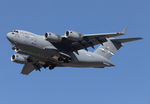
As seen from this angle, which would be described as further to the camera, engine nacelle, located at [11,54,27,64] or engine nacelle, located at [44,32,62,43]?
engine nacelle, located at [11,54,27,64]

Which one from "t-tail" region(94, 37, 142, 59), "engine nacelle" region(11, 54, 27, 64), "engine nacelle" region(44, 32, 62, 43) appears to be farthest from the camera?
"t-tail" region(94, 37, 142, 59)

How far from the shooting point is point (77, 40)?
3222 centimetres

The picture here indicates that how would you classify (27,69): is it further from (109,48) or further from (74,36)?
(74,36)

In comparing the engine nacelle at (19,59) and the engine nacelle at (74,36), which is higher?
the engine nacelle at (74,36)

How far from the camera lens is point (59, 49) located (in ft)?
111

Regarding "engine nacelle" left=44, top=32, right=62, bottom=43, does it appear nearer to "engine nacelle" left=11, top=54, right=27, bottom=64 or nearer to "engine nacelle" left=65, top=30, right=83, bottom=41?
"engine nacelle" left=65, top=30, right=83, bottom=41

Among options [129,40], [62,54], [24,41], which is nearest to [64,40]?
[62,54]

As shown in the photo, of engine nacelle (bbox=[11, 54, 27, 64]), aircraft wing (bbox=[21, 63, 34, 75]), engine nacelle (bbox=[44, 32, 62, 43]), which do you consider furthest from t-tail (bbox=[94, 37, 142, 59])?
engine nacelle (bbox=[11, 54, 27, 64])

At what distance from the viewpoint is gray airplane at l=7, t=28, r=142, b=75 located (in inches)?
1266

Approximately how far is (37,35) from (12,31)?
7.32 feet

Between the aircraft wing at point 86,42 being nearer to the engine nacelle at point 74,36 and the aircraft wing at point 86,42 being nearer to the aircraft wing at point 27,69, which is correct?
the engine nacelle at point 74,36

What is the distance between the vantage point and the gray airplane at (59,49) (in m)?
32.2

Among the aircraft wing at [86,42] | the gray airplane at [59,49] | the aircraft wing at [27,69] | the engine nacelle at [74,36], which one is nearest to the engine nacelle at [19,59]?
the gray airplane at [59,49]

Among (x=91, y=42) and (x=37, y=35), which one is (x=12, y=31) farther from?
(x=91, y=42)
